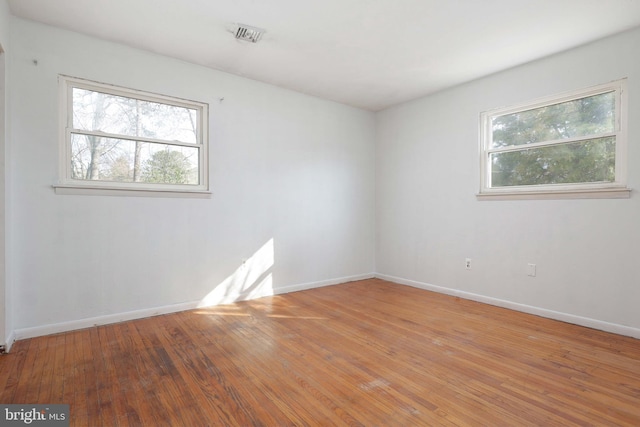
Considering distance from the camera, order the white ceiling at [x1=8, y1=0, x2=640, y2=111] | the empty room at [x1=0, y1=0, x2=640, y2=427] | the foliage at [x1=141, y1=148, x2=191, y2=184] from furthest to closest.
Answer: the foliage at [x1=141, y1=148, x2=191, y2=184] → the white ceiling at [x1=8, y1=0, x2=640, y2=111] → the empty room at [x1=0, y1=0, x2=640, y2=427]

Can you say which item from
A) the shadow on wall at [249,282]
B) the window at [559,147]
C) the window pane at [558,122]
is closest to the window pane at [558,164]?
the window at [559,147]

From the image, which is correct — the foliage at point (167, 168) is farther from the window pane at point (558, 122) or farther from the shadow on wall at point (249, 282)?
the window pane at point (558, 122)

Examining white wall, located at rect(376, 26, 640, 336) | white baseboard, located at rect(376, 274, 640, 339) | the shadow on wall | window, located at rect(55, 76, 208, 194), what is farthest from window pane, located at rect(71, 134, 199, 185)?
white baseboard, located at rect(376, 274, 640, 339)

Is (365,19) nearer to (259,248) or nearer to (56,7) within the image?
(56,7)

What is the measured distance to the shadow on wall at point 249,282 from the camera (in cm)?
370

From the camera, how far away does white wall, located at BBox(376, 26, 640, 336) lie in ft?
9.37

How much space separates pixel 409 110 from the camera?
4688mm

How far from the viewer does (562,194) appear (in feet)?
10.4

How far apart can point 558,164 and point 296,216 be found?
3.06m

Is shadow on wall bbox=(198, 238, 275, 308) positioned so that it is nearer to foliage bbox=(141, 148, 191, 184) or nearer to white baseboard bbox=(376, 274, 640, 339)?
foliage bbox=(141, 148, 191, 184)

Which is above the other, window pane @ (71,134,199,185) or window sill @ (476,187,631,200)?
window pane @ (71,134,199,185)

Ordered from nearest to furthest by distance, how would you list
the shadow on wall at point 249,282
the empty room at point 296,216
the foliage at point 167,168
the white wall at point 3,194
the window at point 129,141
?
the empty room at point 296,216 < the white wall at point 3,194 < the window at point 129,141 < the foliage at point 167,168 < the shadow on wall at point 249,282

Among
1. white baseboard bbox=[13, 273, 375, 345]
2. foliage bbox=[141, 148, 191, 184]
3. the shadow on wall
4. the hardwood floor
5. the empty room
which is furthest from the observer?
the shadow on wall

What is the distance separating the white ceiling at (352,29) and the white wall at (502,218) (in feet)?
1.09
